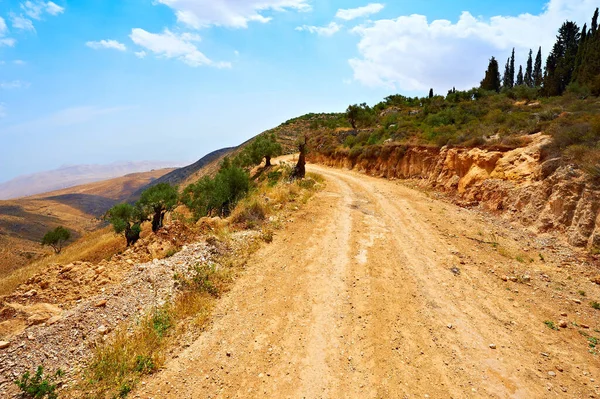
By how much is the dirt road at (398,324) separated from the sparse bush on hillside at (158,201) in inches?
627

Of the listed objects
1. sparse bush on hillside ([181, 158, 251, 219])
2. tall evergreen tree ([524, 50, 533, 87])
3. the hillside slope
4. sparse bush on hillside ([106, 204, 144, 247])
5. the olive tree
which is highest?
tall evergreen tree ([524, 50, 533, 87])

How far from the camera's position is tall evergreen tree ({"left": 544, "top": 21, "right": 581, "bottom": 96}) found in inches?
1581

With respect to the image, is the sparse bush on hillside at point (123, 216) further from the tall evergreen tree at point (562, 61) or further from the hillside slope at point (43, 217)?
the tall evergreen tree at point (562, 61)

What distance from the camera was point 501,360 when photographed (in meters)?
4.90

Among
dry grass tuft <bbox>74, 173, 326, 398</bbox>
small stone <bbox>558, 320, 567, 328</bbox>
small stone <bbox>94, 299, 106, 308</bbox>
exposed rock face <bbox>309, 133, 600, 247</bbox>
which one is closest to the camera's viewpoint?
dry grass tuft <bbox>74, 173, 326, 398</bbox>

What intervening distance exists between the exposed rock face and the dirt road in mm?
946

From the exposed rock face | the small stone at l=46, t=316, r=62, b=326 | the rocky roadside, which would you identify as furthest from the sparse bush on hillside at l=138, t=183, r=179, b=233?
the exposed rock face

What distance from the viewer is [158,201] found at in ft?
75.1

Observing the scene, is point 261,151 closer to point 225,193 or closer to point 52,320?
point 225,193

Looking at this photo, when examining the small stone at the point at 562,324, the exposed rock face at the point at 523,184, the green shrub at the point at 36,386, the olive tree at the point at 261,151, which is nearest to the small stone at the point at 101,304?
the green shrub at the point at 36,386

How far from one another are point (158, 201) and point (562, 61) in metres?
57.8

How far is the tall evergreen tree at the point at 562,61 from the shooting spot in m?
40.2

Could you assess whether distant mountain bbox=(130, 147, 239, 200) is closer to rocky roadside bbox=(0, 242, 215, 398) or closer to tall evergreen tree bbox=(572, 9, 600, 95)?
tall evergreen tree bbox=(572, 9, 600, 95)

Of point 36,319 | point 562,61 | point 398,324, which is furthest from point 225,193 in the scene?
point 562,61
